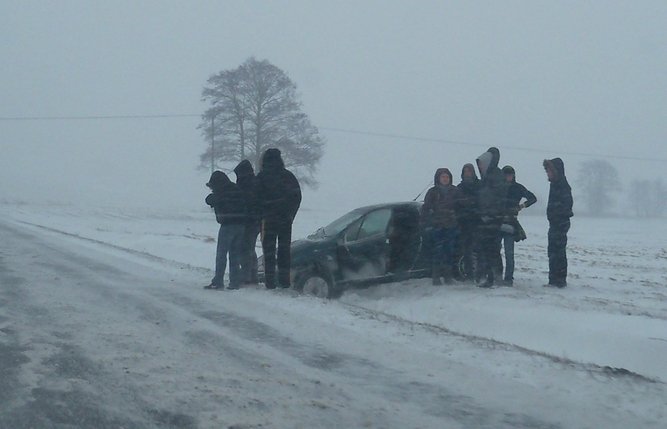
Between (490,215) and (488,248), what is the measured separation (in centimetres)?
47

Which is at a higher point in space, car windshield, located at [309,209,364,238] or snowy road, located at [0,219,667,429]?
car windshield, located at [309,209,364,238]

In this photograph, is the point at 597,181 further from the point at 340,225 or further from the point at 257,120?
the point at 340,225

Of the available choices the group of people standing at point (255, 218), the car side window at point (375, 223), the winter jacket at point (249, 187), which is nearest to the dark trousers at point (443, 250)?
the car side window at point (375, 223)

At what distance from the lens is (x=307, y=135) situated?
4366cm

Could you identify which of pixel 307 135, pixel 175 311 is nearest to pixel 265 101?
pixel 307 135

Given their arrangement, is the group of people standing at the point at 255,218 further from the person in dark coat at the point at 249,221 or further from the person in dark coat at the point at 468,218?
the person in dark coat at the point at 468,218

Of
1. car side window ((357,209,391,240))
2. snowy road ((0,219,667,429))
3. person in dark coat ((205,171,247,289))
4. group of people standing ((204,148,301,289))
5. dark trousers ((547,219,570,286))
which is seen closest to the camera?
snowy road ((0,219,667,429))

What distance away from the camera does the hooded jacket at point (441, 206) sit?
11555 mm

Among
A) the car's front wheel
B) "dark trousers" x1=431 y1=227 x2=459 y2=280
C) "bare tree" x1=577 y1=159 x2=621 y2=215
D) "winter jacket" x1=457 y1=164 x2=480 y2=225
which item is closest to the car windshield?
the car's front wheel

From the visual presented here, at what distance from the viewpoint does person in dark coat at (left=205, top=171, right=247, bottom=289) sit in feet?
38.8

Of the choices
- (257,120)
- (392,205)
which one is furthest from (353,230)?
(257,120)

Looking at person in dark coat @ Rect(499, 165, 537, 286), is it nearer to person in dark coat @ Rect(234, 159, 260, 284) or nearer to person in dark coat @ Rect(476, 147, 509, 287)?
person in dark coat @ Rect(476, 147, 509, 287)

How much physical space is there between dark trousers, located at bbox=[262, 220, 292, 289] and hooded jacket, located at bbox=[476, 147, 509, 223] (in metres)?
2.81

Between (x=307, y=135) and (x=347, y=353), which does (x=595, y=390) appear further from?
(x=307, y=135)
